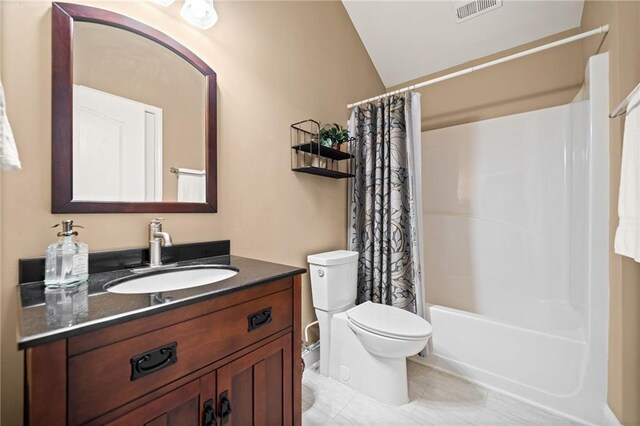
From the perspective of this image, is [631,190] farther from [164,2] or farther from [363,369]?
[164,2]

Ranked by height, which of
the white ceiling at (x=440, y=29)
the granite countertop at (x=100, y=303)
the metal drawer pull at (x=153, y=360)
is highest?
the white ceiling at (x=440, y=29)

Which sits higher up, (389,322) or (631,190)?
(631,190)

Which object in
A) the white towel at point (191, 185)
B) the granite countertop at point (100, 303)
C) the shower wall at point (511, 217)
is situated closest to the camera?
the granite countertop at point (100, 303)

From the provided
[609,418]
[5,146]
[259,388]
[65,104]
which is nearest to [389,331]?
[259,388]

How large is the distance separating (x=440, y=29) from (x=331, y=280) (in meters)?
2.17

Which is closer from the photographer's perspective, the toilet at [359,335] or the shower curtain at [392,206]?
the toilet at [359,335]

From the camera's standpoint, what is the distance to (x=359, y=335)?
1.52 meters

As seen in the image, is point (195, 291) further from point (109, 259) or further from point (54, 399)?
point (109, 259)

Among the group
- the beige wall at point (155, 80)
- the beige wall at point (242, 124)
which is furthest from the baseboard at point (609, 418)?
the beige wall at point (155, 80)

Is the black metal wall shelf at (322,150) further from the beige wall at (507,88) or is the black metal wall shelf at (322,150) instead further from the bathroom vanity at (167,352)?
the beige wall at (507,88)

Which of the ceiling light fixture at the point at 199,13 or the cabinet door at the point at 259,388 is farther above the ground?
the ceiling light fixture at the point at 199,13

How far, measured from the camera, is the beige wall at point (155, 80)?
100 centimetres

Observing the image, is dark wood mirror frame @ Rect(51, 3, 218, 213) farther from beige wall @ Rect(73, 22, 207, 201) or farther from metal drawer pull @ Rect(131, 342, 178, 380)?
metal drawer pull @ Rect(131, 342, 178, 380)

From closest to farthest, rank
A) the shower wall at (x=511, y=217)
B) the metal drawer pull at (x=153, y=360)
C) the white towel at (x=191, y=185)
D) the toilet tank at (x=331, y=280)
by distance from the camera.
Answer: the metal drawer pull at (x=153, y=360) → the white towel at (x=191, y=185) → the toilet tank at (x=331, y=280) → the shower wall at (x=511, y=217)
